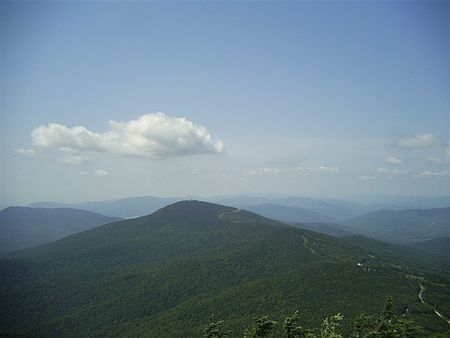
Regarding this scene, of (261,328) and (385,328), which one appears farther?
(385,328)

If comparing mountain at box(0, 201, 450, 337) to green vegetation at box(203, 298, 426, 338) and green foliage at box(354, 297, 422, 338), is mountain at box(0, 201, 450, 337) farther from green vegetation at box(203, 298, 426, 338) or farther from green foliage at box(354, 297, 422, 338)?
green vegetation at box(203, 298, 426, 338)

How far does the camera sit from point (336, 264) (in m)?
153

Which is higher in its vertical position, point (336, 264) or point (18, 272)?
point (336, 264)

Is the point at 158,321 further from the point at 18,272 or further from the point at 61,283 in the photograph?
the point at 18,272

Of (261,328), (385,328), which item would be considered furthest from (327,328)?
(385,328)

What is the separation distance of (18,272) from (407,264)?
23360cm

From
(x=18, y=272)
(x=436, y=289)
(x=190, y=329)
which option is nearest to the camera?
(x=190, y=329)

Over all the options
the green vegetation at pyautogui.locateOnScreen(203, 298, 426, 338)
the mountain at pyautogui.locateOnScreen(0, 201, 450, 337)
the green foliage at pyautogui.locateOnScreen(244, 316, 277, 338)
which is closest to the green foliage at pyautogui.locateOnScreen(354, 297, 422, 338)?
the green vegetation at pyautogui.locateOnScreen(203, 298, 426, 338)

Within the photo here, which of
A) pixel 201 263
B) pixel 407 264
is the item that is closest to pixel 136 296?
pixel 201 263

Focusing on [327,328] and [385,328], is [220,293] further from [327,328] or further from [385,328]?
[327,328]

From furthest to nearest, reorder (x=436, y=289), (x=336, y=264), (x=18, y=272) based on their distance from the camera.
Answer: (x=18, y=272)
(x=336, y=264)
(x=436, y=289)

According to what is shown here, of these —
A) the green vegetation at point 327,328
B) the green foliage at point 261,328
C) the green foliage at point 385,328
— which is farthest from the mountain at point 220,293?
the green foliage at point 261,328

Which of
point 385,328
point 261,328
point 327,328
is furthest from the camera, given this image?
point 385,328

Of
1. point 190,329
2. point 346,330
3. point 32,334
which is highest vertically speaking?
point 346,330
